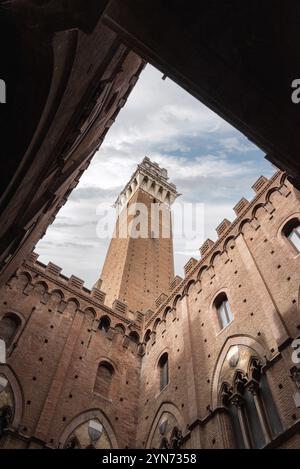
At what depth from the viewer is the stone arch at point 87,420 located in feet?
34.7

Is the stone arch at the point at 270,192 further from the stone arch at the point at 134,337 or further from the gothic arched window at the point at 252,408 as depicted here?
the stone arch at the point at 134,337

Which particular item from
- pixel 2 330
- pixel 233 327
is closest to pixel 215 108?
pixel 233 327

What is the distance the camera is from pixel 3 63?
14.8 ft

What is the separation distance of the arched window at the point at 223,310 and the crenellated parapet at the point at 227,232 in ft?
3.29

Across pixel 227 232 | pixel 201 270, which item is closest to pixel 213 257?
pixel 201 270

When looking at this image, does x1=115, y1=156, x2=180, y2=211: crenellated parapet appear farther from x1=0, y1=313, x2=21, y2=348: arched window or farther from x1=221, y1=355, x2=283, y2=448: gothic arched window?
x1=221, y1=355, x2=283, y2=448: gothic arched window

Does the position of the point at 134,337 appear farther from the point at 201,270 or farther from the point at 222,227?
the point at 222,227

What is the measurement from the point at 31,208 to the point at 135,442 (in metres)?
8.30

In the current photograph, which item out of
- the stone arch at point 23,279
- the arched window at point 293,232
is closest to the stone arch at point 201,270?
the arched window at point 293,232

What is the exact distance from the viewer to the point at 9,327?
12031 mm

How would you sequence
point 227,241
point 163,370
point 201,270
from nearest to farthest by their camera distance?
1. point 227,241
2. point 163,370
3. point 201,270

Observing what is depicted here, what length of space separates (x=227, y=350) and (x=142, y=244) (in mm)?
19313

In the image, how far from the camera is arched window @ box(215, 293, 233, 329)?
35.9ft

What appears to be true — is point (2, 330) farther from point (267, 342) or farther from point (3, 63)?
point (3, 63)
